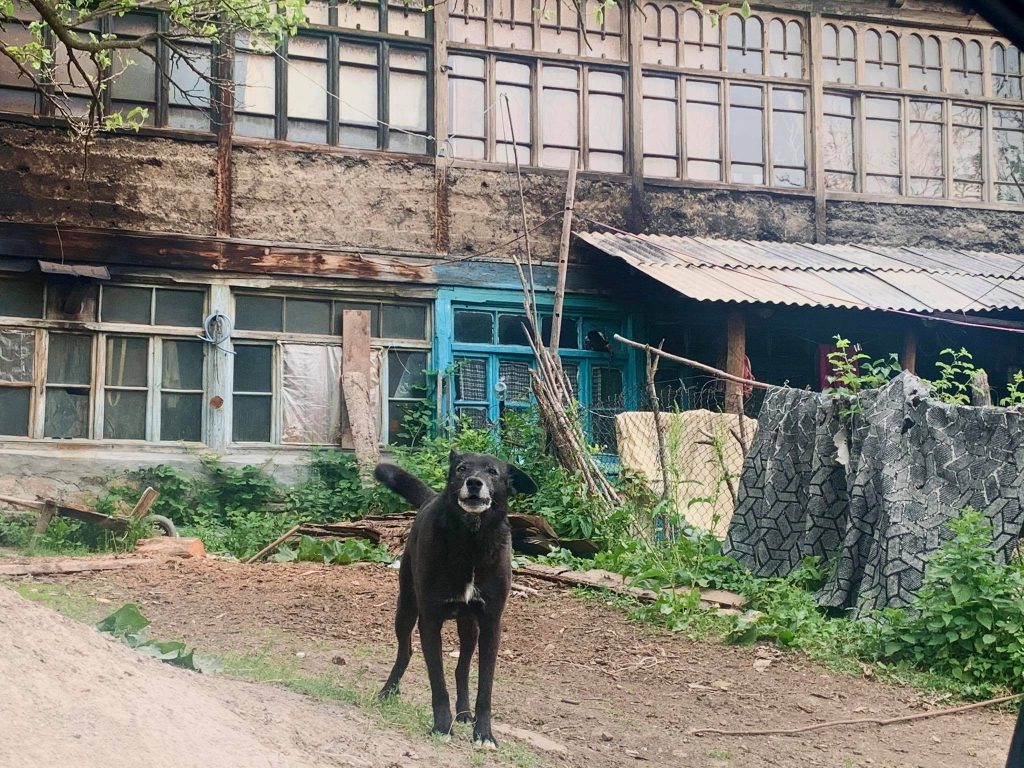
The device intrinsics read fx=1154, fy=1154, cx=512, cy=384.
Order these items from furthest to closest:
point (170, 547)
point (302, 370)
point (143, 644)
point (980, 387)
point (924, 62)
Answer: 1. point (924, 62)
2. point (302, 370)
3. point (170, 547)
4. point (980, 387)
5. point (143, 644)

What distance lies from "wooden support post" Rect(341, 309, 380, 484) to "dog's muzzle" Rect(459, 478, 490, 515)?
24.3 ft

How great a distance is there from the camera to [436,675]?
5031mm

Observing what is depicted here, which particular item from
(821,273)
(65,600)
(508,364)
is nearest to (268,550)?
(65,600)

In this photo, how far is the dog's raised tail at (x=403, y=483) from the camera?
580 cm

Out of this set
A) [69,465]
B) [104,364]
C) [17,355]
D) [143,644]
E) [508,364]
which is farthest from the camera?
[508,364]

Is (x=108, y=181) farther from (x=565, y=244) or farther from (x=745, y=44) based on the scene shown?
(x=745, y=44)

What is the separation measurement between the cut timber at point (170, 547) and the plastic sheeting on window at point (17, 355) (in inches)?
113

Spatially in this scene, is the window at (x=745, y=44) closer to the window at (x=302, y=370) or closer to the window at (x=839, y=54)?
the window at (x=839, y=54)

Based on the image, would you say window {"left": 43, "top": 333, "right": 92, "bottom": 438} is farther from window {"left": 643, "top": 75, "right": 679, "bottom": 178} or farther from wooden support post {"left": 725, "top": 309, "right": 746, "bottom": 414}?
window {"left": 643, "top": 75, "right": 679, "bottom": 178}

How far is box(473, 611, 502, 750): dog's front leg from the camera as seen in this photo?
4867mm

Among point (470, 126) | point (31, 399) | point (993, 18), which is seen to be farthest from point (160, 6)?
point (993, 18)

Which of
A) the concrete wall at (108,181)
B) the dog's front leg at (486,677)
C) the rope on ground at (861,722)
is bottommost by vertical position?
the rope on ground at (861,722)

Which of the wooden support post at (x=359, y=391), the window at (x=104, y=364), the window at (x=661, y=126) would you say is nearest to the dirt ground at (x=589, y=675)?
Answer: the wooden support post at (x=359, y=391)

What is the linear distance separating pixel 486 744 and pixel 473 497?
1052 millimetres
